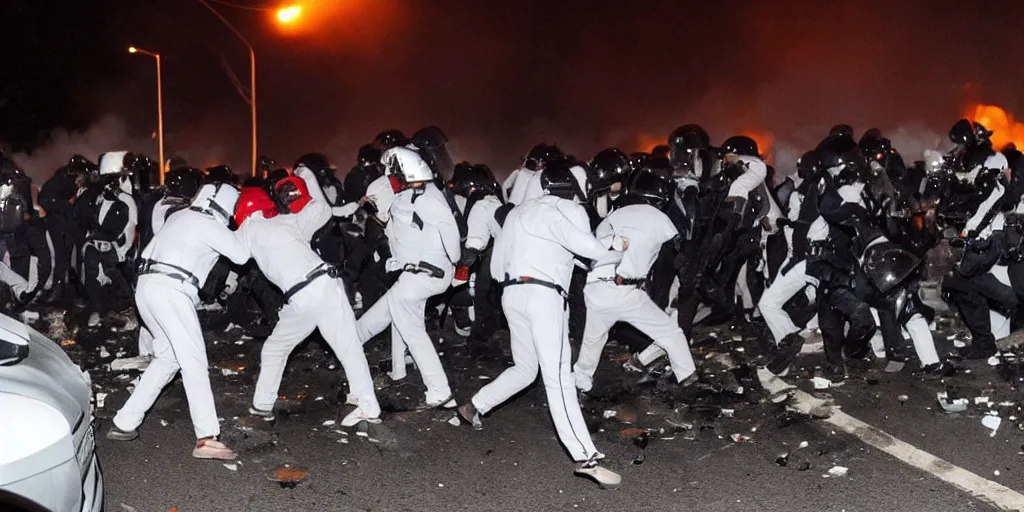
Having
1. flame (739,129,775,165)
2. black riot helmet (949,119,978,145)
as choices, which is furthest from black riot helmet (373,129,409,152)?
flame (739,129,775,165)

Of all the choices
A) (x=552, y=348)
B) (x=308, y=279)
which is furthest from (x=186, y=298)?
(x=552, y=348)

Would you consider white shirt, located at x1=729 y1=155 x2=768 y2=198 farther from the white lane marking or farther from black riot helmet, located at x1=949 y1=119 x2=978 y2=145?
black riot helmet, located at x1=949 y1=119 x2=978 y2=145

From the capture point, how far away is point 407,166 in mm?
7055

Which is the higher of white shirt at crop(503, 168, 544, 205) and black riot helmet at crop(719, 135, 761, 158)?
black riot helmet at crop(719, 135, 761, 158)

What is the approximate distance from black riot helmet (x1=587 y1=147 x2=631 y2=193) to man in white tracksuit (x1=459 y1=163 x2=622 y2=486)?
160cm

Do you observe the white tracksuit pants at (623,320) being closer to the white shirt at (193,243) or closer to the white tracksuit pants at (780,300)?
the white tracksuit pants at (780,300)

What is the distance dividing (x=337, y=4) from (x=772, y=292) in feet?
80.7

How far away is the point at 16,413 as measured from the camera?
3.70 meters

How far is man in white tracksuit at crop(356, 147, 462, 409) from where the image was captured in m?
7.12

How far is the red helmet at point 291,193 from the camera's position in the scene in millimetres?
6711

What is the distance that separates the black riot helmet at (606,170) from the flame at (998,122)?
47.8ft

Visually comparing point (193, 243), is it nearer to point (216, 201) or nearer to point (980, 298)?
point (216, 201)

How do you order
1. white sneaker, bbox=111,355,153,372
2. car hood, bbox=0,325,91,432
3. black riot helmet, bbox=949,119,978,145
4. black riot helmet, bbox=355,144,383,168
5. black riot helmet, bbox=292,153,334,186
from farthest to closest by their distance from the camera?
black riot helmet, bbox=355,144,383,168 < black riot helmet, bbox=292,153,334,186 < black riot helmet, bbox=949,119,978,145 < white sneaker, bbox=111,355,153,372 < car hood, bbox=0,325,91,432

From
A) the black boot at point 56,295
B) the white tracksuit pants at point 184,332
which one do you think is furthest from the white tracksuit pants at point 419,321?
the black boot at point 56,295
